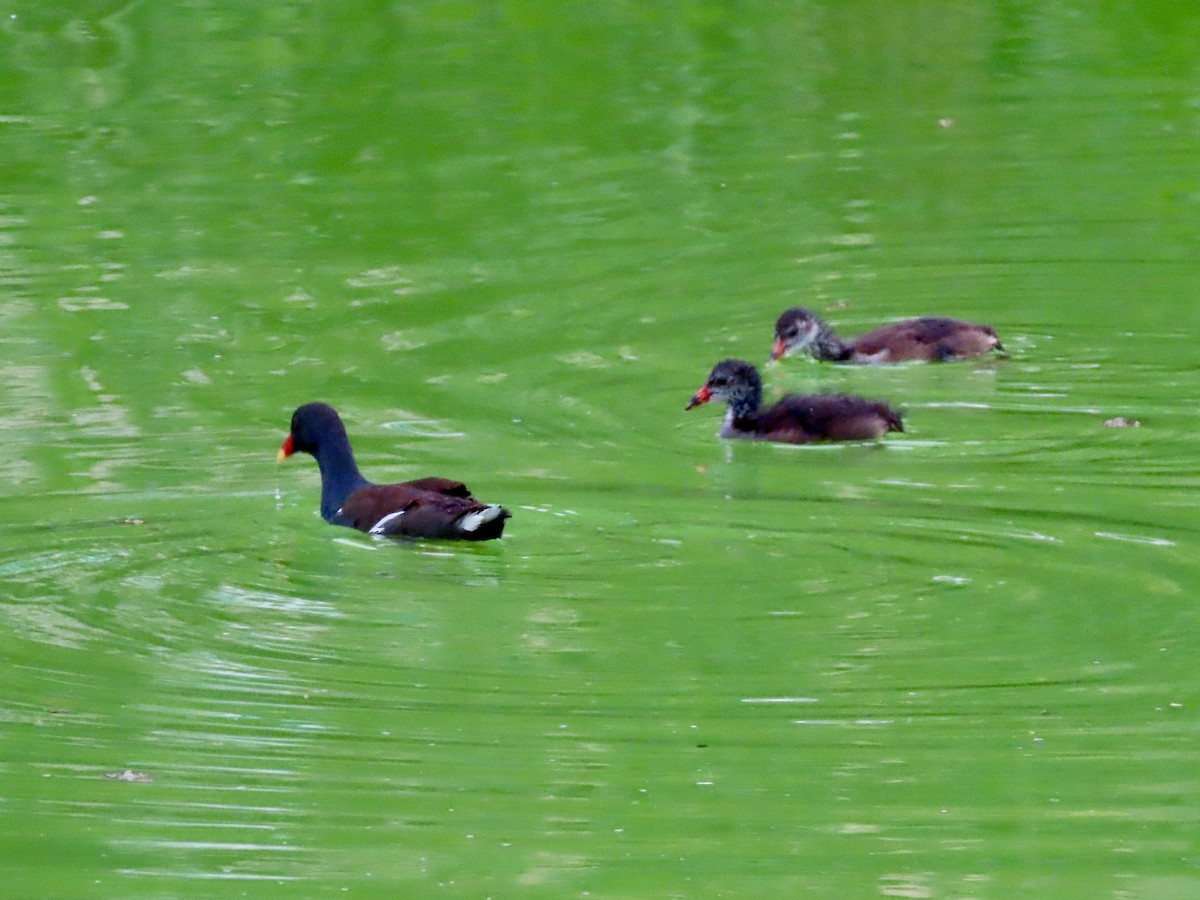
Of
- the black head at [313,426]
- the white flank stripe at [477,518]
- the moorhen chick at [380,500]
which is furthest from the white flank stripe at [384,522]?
the black head at [313,426]

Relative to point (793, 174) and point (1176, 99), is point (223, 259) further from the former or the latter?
point (1176, 99)

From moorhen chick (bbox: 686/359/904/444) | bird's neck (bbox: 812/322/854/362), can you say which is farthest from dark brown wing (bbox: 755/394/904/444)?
bird's neck (bbox: 812/322/854/362)

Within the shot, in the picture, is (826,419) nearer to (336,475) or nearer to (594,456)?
(594,456)

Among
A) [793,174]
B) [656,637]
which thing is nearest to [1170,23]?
[793,174]

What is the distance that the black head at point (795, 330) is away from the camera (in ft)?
43.1

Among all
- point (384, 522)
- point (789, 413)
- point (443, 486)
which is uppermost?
point (443, 486)

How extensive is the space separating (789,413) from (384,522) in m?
2.63

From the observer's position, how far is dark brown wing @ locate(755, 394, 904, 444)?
11273mm

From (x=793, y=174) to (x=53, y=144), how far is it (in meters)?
5.29

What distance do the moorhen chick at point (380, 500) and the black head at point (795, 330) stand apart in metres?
3.31

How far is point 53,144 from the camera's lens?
18.5 meters

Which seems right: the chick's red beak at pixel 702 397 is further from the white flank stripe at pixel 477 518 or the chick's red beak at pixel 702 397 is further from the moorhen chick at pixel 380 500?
the white flank stripe at pixel 477 518

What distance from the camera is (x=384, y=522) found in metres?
9.62

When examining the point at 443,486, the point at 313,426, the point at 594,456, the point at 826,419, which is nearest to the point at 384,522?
the point at 443,486
